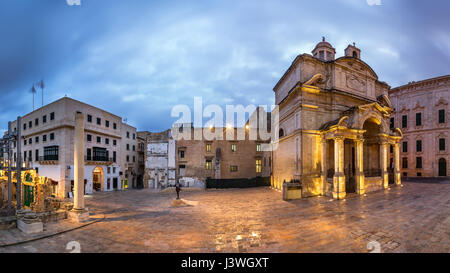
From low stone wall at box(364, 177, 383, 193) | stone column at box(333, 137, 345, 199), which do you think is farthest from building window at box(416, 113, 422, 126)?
stone column at box(333, 137, 345, 199)

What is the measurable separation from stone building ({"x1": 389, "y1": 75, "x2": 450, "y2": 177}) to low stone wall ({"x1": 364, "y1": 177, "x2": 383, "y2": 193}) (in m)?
17.6

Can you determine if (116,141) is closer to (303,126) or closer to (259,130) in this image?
(259,130)

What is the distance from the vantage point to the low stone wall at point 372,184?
1566 cm

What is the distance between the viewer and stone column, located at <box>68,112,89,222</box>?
370 inches

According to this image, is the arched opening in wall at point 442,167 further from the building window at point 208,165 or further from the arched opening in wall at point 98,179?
the arched opening in wall at point 98,179

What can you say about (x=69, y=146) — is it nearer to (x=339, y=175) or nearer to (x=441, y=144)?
(x=339, y=175)

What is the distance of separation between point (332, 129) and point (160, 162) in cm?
2353

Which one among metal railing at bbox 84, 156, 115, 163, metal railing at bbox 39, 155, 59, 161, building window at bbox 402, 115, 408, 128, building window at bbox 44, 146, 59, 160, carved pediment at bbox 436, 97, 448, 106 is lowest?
metal railing at bbox 84, 156, 115, 163

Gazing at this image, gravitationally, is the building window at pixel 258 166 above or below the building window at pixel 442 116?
below

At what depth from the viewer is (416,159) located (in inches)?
1083

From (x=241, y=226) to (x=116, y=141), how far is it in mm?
29421

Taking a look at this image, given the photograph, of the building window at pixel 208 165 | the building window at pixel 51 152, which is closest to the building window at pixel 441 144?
the building window at pixel 208 165

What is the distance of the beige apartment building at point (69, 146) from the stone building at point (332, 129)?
82.9ft

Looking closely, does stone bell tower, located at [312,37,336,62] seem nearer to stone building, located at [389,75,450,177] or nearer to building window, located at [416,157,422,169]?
stone building, located at [389,75,450,177]
